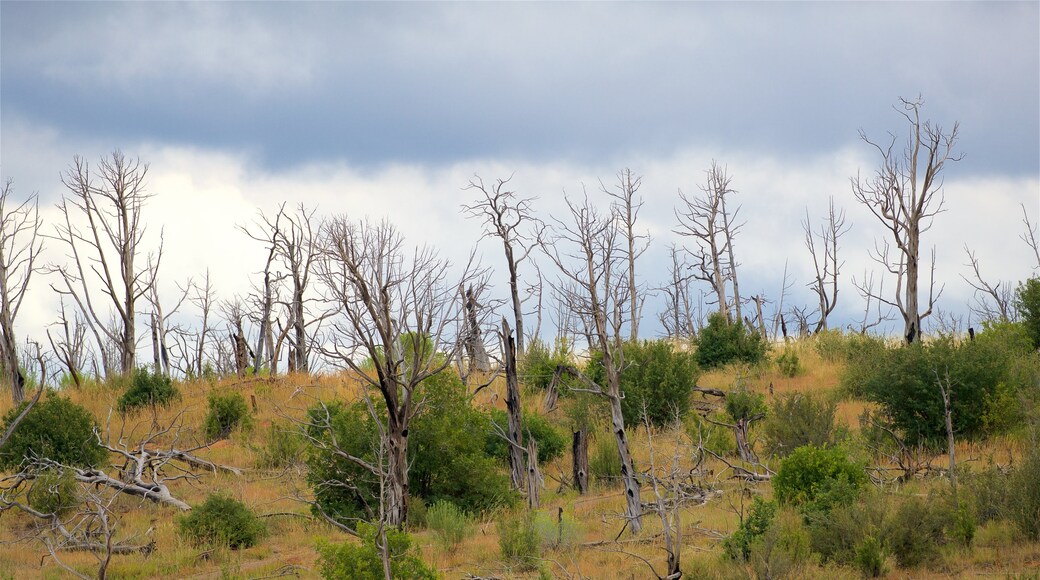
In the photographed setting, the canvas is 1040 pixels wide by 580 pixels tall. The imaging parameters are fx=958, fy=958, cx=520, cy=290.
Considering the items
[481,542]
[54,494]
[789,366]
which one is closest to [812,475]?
[481,542]

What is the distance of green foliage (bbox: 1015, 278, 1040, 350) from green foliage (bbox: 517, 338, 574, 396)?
38.3 ft

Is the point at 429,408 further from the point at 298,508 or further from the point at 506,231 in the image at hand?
the point at 506,231

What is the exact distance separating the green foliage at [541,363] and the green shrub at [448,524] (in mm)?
10829

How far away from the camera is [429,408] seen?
14.4 metres

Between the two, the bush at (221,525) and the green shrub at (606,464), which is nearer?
the bush at (221,525)

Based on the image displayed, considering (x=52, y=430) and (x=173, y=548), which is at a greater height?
(x=52, y=430)

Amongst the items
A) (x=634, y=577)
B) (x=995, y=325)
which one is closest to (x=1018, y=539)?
(x=634, y=577)

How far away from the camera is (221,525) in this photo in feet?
45.0

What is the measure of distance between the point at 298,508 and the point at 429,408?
145 inches

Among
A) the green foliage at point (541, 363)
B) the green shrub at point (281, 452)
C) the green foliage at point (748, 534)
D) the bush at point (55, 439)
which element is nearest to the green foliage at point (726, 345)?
the green foliage at point (541, 363)

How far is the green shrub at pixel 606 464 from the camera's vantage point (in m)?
17.4

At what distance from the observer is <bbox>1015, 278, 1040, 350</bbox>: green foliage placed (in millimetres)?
24125

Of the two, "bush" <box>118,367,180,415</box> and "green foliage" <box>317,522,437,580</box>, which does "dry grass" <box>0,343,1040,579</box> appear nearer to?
"green foliage" <box>317,522,437,580</box>

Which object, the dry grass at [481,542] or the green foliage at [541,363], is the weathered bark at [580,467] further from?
the green foliage at [541,363]
